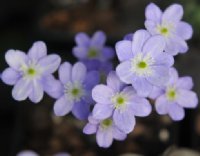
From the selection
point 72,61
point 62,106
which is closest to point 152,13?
point 62,106

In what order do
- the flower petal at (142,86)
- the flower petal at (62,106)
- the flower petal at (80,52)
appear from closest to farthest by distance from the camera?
1. the flower petal at (142,86)
2. the flower petal at (62,106)
3. the flower petal at (80,52)

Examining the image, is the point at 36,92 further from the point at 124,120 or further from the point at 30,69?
the point at 124,120

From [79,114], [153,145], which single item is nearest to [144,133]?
[153,145]

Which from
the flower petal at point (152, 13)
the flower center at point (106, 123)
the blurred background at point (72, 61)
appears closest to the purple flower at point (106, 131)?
the flower center at point (106, 123)

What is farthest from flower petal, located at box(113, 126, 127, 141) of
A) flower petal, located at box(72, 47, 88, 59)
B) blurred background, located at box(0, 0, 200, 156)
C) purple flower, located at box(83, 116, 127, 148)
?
blurred background, located at box(0, 0, 200, 156)

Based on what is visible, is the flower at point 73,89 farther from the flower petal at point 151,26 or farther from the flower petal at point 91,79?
the flower petal at point 151,26

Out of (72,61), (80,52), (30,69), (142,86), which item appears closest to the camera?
(142,86)

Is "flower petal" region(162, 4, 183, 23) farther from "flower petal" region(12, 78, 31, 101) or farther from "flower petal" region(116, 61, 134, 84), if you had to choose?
"flower petal" region(12, 78, 31, 101)
